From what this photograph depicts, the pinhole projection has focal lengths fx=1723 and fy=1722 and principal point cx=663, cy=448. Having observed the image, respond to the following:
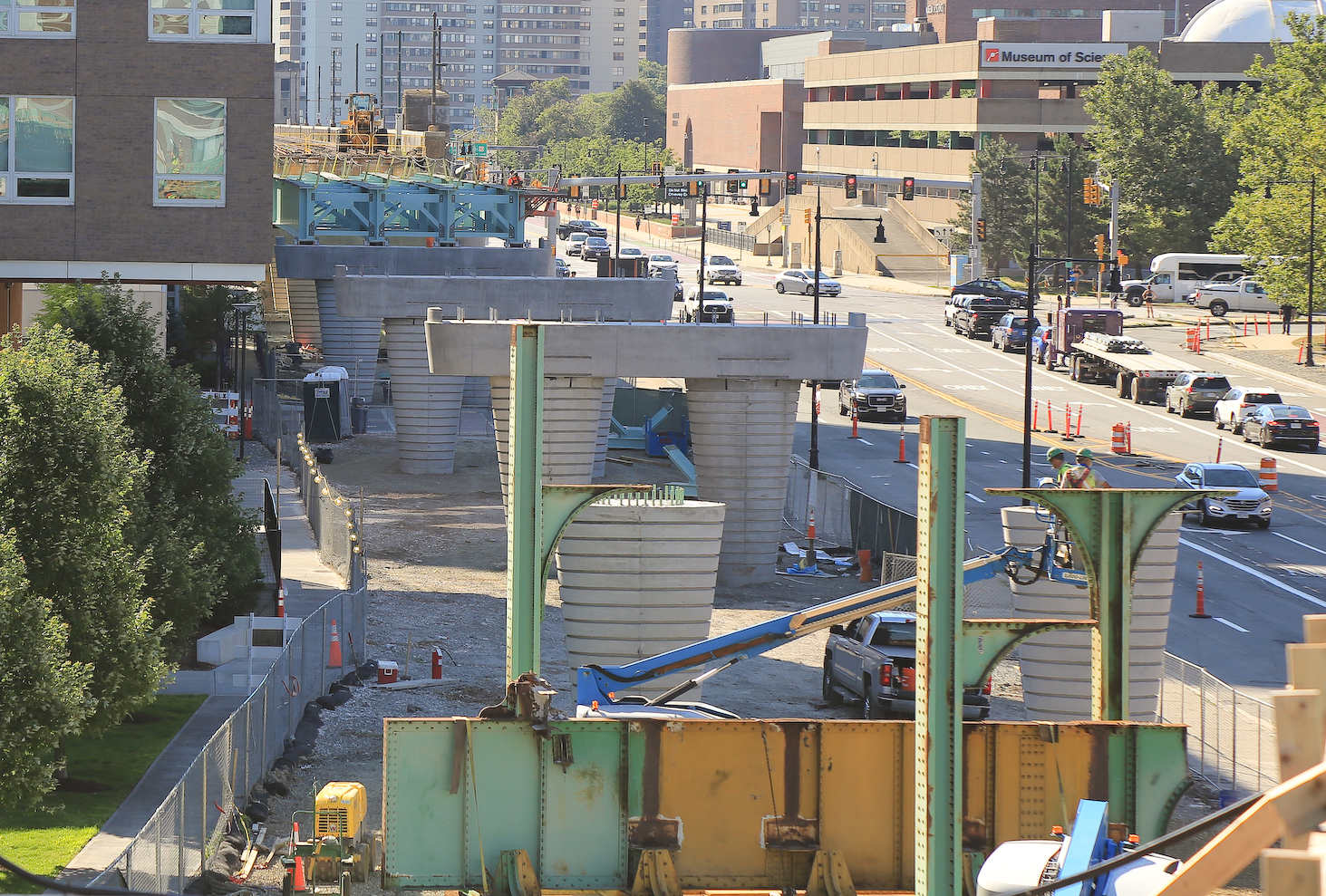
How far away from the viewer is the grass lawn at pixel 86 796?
18734 millimetres

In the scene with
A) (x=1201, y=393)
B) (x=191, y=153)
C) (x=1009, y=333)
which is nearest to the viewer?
(x=191, y=153)

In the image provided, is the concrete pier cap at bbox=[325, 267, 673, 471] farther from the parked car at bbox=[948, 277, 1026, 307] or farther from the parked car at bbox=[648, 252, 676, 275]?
the parked car at bbox=[648, 252, 676, 275]

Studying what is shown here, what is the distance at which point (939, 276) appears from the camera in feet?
385

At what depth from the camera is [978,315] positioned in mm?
81000

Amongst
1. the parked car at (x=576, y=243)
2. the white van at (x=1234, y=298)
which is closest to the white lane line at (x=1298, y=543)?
the white van at (x=1234, y=298)

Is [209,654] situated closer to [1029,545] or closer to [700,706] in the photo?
[700,706]

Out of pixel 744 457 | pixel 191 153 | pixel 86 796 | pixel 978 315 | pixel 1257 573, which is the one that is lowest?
pixel 86 796

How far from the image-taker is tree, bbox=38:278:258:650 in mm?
24125

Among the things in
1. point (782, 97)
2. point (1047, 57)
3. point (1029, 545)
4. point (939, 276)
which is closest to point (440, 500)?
point (1029, 545)

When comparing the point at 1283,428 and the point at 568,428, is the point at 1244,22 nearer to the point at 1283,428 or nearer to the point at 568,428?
the point at 1283,428

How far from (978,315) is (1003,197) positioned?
2823 centimetres

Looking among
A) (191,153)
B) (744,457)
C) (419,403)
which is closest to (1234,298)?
(419,403)

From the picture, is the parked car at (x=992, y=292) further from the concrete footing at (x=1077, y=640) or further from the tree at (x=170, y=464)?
the tree at (x=170, y=464)

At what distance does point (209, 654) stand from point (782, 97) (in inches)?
5780
